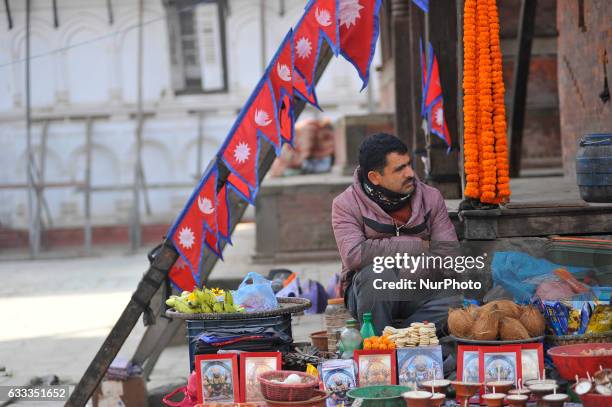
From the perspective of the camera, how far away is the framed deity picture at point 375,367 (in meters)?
4.90

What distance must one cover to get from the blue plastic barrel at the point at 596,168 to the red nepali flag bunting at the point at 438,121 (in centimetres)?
233

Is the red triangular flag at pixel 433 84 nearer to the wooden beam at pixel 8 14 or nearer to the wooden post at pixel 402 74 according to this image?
the wooden post at pixel 402 74

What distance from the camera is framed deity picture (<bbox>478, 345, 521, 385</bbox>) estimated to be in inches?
186

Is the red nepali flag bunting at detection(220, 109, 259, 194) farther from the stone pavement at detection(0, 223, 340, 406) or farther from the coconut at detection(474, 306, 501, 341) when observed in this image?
the coconut at detection(474, 306, 501, 341)

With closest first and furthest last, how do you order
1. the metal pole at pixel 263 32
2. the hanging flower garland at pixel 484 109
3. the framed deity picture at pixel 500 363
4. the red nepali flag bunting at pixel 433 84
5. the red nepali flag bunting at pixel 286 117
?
the framed deity picture at pixel 500 363 < the hanging flower garland at pixel 484 109 < the red nepali flag bunting at pixel 286 117 < the red nepali flag bunting at pixel 433 84 < the metal pole at pixel 263 32

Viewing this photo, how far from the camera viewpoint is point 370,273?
557 cm

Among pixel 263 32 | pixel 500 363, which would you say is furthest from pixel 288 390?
pixel 263 32

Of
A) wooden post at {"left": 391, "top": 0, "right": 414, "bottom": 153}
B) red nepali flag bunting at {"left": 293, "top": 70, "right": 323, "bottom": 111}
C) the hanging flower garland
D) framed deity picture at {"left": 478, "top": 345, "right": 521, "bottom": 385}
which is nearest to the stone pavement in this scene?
wooden post at {"left": 391, "top": 0, "right": 414, "bottom": 153}

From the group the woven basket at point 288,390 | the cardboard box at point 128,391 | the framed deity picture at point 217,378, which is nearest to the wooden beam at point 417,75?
the cardboard box at point 128,391

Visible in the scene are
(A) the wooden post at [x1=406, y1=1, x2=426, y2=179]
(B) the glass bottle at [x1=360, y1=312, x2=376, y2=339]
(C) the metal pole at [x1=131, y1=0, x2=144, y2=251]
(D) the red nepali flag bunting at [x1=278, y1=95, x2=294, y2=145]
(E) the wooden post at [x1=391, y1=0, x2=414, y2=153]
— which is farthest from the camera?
(C) the metal pole at [x1=131, y1=0, x2=144, y2=251]

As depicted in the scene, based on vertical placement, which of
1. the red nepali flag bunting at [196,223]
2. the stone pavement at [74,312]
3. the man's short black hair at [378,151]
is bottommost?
the stone pavement at [74,312]

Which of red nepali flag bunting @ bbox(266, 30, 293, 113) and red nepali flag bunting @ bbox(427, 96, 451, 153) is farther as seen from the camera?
red nepali flag bunting @ bbox(427, 96, 451, 153)

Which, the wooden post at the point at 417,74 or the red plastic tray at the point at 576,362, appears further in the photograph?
the wooden post at the point at 417,74

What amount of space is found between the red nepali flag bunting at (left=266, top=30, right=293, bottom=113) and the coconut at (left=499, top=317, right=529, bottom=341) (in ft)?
8.70
